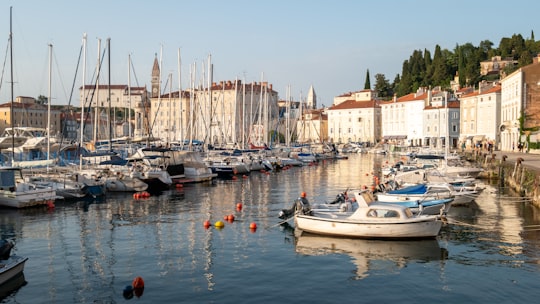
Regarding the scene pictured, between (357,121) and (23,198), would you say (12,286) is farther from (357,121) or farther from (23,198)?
(357,121)

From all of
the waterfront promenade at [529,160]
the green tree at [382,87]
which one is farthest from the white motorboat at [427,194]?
the green tree at [382,87]

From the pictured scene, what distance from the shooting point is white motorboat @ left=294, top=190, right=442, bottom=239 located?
73.5ft

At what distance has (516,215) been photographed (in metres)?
29.3

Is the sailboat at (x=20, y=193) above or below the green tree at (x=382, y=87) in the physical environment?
below

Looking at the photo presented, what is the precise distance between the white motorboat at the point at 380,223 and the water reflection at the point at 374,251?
0.29m

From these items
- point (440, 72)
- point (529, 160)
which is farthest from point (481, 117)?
point (440, 72)

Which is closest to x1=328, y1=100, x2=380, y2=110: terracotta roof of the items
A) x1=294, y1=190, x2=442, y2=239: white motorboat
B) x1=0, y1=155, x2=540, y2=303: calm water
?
x1=0, y1=155, x2=540, y2=303: calm water

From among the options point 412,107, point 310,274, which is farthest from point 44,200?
point 412,107

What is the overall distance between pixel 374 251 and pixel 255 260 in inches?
186

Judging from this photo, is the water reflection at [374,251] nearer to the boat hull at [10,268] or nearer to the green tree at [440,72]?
the boat hull at [10,268]

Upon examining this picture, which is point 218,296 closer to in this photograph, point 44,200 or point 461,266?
point 461,266

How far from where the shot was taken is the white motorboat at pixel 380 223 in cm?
2241

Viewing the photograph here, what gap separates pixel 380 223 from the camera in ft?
73.5

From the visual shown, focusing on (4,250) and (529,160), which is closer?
(4,250)
